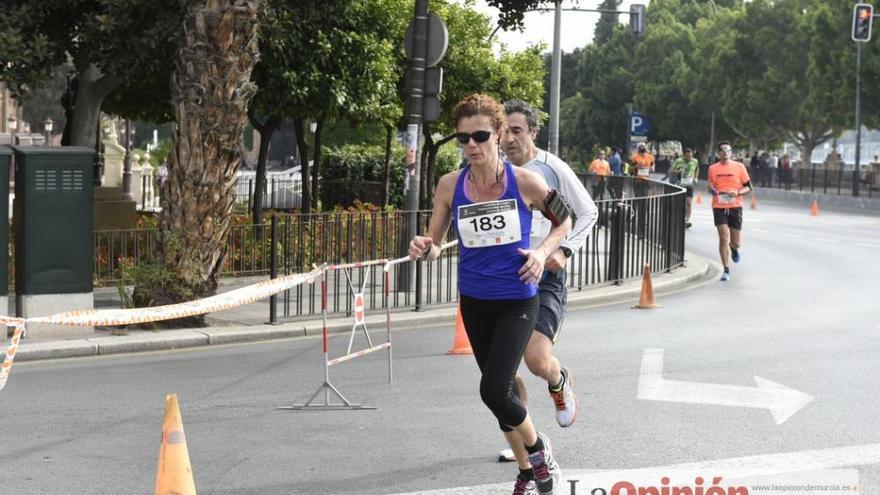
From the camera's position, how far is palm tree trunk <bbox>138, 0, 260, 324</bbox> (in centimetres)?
1335

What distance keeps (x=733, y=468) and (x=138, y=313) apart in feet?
11.4

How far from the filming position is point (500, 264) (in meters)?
6.43

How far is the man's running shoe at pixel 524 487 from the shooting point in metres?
6.51

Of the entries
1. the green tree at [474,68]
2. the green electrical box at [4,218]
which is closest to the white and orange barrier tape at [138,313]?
the green electrical box at [4,218]

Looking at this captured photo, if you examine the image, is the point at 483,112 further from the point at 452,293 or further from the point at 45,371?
the point at 452,293

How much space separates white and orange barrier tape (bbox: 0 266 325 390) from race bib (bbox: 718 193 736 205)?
9516 mm

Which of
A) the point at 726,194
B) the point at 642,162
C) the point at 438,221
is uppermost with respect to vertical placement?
the point at 642,162

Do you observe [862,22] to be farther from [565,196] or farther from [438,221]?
[438,221]

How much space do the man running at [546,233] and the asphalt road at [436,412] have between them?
1.56ft

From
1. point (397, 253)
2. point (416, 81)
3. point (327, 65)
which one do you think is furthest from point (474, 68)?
point (397, 253)

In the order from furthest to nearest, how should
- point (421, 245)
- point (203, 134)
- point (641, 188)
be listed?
point (641, 188), point (203, 134), point (421, 245)

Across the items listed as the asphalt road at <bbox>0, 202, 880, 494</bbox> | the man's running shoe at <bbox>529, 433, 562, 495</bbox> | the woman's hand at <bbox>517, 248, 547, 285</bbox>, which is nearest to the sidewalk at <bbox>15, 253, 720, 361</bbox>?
the asphalt road at <bbox>0, 202, 880, 494</bbox>

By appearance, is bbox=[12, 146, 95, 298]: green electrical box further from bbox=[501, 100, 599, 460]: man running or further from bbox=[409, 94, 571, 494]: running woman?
bbox=[409, 94, 571, 494]: running woman

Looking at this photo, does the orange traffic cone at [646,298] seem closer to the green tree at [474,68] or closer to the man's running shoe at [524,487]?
the man's running shoe at [524,487]
